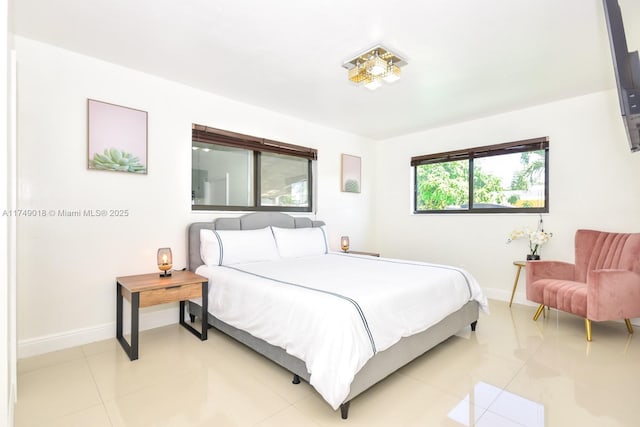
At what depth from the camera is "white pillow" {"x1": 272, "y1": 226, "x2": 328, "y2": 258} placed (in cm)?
355

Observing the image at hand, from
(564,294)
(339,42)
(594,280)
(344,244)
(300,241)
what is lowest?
(564,294)

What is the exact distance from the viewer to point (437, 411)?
5.76 ft

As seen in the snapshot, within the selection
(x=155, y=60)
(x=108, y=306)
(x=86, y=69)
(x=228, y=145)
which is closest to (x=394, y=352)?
(x=108, y=306)

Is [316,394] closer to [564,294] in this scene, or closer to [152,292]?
[152,292]

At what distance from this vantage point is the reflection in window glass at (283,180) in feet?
13.3

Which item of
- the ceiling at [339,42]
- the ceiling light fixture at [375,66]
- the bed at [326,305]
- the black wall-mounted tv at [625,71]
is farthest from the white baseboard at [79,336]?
the black wall-mounted tv at [625,71]

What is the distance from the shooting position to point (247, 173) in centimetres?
387

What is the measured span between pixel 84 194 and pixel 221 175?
1.33 m

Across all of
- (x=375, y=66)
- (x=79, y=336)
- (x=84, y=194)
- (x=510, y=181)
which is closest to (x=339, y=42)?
(x=375, y=66)

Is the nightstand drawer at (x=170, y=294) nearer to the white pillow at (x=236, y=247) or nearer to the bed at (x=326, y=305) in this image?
the bed at (x=326, y=305)

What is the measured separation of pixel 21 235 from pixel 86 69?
56.2 inches

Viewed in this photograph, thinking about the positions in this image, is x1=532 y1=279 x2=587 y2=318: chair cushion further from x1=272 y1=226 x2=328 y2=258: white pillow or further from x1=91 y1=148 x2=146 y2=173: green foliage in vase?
x1=91 y1=148 x2=146 y2=173: green foliage in vase

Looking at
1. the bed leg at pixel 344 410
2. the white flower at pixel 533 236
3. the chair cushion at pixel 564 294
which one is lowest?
the bed leg at pixel 344 410

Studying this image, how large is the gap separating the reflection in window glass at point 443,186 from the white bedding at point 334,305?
201 cm
